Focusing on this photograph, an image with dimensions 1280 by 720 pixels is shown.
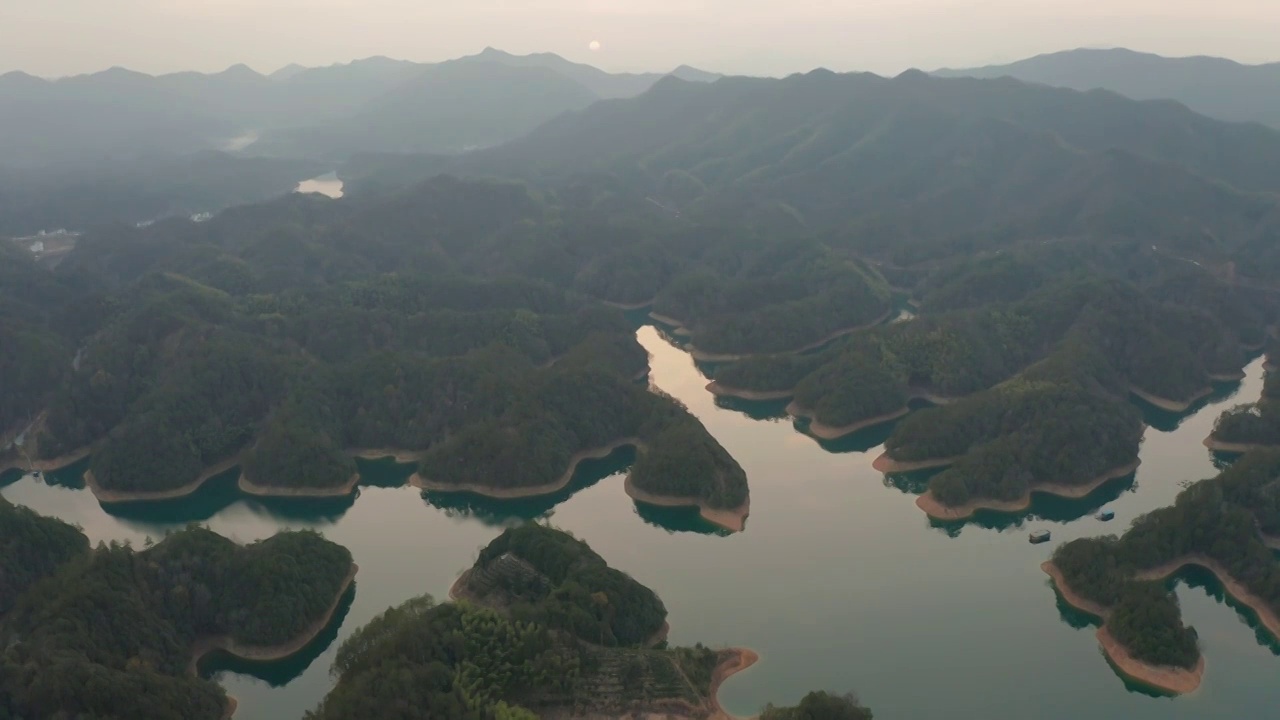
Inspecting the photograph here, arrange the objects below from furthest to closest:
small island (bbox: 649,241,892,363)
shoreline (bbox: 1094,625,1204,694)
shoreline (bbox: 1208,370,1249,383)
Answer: small island (bbox: 649,241,892,363) < shoreline (bbox: 1208,370,1249,383) < shoreline (bbox: 1094,625,1204,694)

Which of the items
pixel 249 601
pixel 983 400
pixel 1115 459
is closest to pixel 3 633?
pixel 249 601

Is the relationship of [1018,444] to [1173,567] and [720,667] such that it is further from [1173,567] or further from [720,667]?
[720,667]

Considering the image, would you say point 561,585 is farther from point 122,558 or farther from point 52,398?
point 52,398

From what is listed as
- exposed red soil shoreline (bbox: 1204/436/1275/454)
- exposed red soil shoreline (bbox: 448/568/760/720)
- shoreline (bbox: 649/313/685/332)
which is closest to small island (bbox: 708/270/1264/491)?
exposed red soil shoreline (bbox: 1204/436/1275/454)

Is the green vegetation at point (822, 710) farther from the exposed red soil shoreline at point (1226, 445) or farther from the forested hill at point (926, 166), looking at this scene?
the forested hill at point (926, 166)

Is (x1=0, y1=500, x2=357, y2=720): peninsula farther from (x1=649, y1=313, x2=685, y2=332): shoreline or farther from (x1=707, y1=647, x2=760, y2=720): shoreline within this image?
(x1=649, y1=313, x2=685, y2=332): shoreline

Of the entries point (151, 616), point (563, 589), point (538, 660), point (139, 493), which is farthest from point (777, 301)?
A: point (151, 616)
